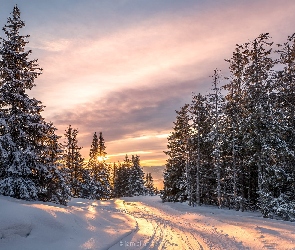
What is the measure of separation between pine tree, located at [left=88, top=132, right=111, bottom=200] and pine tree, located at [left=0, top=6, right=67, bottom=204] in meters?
37.1

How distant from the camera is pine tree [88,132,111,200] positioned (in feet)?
177

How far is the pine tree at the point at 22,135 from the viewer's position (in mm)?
15578

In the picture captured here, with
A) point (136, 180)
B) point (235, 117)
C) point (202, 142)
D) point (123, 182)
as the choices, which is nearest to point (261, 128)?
point (235, 117)

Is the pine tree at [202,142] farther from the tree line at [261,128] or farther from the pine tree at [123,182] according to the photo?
the pine tree at [123,182]

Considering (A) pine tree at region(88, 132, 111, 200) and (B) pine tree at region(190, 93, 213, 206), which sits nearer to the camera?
(B) pine tree at region(190, 93, 213, 206)

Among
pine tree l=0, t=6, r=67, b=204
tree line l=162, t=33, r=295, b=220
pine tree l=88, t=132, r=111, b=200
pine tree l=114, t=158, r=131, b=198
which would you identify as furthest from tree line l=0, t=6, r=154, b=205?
pine tree l=114, t=158, r=131, b=198

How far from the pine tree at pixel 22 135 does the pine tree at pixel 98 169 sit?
37.1m

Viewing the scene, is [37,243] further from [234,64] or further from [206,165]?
[206,165]

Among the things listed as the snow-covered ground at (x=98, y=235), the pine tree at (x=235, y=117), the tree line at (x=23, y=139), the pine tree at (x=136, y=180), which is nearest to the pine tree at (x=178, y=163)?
the pine tree at (x=235, y=117)

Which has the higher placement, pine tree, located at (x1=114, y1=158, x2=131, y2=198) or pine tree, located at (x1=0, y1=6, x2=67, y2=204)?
pine tree, located at (x1=0, y1=6, x2=67, y2=204)

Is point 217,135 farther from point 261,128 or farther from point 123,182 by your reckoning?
point 123,182

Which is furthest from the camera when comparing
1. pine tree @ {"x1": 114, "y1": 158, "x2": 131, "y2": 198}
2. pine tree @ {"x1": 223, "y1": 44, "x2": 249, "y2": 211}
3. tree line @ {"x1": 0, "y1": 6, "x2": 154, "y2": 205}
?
pine tree @ {"x1": 114, "y1": 158, "x2": 131, "y2": 198}

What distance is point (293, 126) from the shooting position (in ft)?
71.6

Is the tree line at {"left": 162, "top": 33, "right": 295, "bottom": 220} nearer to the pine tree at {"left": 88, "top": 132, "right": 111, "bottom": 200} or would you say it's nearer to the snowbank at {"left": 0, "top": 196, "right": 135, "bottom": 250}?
the snowbank at {"left": 0, "top": 196, "right": 135, "bottom": 250}
